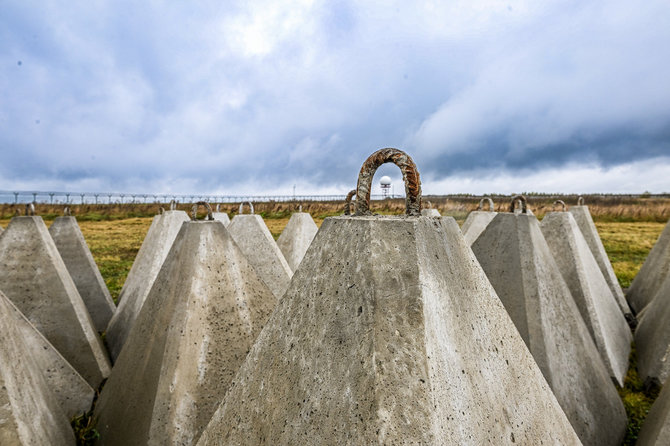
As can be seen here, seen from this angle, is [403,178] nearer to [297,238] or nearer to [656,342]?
[656,342]

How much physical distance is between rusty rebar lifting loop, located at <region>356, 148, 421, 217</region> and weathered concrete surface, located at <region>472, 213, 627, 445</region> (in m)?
2.67

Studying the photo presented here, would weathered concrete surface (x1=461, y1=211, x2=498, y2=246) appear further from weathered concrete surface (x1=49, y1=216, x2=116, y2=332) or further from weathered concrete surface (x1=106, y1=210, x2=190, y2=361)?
weathered concrete surface (x1=49, y1=216, x2=116, y2=332)

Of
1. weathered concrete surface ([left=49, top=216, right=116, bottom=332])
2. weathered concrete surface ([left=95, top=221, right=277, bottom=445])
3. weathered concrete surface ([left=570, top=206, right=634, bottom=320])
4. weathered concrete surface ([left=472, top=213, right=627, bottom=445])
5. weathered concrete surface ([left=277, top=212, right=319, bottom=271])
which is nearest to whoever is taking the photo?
weathered concrete surface ([left=95, top=221, right=277, bottom=445])

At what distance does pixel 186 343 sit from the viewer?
2.86m

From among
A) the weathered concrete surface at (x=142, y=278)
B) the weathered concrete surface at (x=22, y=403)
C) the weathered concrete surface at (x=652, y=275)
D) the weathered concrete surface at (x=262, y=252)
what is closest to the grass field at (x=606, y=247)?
the weathered concrete surface at (x=652, y=275)

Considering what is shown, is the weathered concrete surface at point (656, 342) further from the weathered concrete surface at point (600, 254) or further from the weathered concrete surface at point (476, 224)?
the weathered concrete surface at point (476, 224)

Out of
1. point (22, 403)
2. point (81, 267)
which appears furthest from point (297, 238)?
point (22, 403)

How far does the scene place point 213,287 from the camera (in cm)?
310

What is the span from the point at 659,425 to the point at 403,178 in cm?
276

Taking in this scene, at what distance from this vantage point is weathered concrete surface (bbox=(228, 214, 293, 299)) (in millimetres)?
6008

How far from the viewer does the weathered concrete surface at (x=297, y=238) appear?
7617 millimetres

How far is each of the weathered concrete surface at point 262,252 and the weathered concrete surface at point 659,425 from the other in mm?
4363

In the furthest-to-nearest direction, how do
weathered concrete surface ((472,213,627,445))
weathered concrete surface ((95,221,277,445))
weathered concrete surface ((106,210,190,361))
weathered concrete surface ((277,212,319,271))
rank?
weathered concrete surface ((277,212,319,271)) < weathered concrete surface ((106,210,190,361)) < weathered concrete surface ((472,213,627,445)) < weathered concrete surface ((95,221,277,445))

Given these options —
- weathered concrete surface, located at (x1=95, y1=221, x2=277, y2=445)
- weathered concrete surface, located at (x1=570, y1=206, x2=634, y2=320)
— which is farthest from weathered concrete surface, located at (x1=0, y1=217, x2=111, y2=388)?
weathered concrete surface, located at (x1=570, y1=206, x2=634, y2=320)
